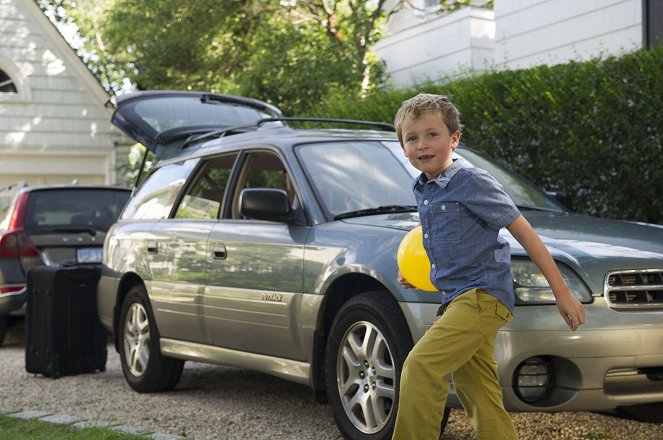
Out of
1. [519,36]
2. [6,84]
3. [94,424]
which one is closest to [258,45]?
[6,84]

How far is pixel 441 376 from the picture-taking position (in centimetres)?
417

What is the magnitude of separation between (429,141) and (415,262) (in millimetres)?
695

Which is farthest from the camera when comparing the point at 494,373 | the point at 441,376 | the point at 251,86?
the point at 251,86

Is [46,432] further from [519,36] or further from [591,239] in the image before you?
[519,36]

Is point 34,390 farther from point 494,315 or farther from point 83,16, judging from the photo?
point 83,16

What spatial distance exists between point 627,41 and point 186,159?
6.59 m

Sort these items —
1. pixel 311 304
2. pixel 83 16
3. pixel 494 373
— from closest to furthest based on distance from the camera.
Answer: pixel 494 373, pixel 311 304, pixel 83 16

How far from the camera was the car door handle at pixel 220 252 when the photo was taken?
23.1 feet

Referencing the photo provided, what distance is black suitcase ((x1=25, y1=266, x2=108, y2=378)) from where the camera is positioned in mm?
Answer: 9078

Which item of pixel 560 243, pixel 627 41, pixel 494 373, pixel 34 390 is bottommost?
pixel 34 390

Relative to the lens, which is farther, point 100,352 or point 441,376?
point 100,352

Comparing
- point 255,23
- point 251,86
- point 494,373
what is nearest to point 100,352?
point 494,373

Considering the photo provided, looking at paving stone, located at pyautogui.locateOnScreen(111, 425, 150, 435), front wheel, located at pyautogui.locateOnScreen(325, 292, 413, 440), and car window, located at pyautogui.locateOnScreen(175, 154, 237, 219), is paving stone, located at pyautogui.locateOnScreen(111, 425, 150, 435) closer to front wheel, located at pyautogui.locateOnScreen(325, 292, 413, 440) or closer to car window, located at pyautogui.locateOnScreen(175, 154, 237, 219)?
front wheel, located at pyautogui.locateOnScreen(325, 292, 413, 440)

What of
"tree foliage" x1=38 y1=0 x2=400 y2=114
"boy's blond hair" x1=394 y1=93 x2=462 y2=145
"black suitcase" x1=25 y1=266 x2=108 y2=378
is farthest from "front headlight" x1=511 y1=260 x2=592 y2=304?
"tree foliage" x1=38 y1=0 x2=400 y2=114
